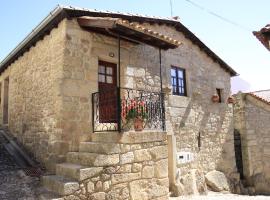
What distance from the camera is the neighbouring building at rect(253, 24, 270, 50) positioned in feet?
15.3

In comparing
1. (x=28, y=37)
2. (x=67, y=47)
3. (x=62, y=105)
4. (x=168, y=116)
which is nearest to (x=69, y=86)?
(x=62, y=105)

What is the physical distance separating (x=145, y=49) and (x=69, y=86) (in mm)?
2794

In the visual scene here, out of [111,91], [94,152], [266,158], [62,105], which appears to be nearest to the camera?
[94,152]

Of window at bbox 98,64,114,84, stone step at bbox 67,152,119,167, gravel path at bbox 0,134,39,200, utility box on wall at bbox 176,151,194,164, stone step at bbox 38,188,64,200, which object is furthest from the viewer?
utility box on wall at bbox 176,151,194,164

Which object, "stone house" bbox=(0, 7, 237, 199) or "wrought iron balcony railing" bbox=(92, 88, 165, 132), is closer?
"stone house" bbox=(0, 7, 237, 199)

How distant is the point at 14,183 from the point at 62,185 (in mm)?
1499

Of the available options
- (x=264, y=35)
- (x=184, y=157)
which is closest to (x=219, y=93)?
(x=184, y=157)

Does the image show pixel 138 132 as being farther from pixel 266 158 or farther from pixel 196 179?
pixel 266 158

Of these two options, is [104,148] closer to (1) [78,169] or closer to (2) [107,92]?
(1) [78,169]

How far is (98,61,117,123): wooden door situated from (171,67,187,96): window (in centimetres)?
238

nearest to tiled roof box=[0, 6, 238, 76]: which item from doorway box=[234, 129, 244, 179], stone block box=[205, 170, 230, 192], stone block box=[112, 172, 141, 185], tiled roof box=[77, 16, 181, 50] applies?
tiled roof box=[77, 16, 181, 50]

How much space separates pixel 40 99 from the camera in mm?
6742

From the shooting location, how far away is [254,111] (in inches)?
436

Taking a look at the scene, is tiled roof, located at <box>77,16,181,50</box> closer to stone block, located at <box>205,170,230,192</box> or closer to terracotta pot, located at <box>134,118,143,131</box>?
terracotta pot, located at <box>134,118,143,131</box>
